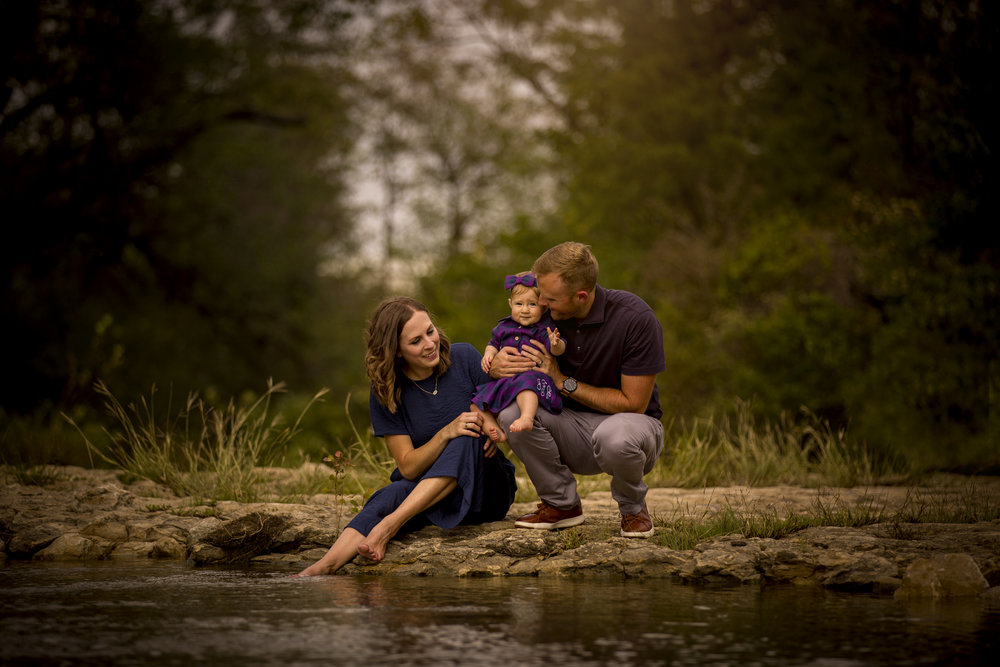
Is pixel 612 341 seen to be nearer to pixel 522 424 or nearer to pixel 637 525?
pixel 522 424

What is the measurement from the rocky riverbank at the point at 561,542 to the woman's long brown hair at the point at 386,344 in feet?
2.88

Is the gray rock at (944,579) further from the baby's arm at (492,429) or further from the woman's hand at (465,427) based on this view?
the woman's hand at (465,427)

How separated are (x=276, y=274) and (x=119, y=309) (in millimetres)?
3475

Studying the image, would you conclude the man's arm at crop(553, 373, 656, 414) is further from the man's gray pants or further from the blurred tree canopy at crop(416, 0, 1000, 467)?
the blurred tree canopy at crop(416, 0, 1000, 467)

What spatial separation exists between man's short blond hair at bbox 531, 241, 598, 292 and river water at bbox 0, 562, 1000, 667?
1.58m

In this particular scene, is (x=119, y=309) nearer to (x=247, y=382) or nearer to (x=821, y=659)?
(x=247, y=382)

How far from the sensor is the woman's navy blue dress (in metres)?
6.20

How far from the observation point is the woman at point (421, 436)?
6086 mm

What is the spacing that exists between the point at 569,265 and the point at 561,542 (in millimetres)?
1566

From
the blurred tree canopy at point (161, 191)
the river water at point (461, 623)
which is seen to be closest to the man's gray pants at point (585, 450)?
the river water at point (461, 623)

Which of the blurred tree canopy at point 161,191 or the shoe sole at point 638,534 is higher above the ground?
the blurred tree canopy at point 161,191

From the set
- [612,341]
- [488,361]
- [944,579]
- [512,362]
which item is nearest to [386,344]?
[488,361]

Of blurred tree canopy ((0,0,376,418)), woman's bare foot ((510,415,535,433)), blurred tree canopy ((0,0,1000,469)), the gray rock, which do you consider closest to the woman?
woman's bare foot ((510,415,535,433))

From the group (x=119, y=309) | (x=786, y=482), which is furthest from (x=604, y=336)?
(x=119, y=309)
